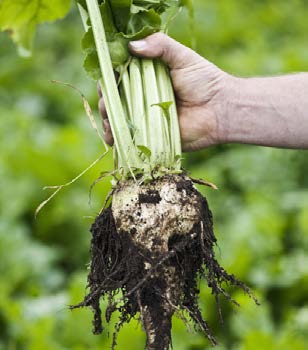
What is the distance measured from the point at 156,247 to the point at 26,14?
1.28 metres

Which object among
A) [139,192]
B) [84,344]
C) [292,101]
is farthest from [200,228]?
[84,344]

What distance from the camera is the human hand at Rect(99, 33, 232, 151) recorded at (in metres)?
2.88

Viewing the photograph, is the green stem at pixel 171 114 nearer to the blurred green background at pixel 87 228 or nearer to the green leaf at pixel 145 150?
the green leaf at pixel 145 150

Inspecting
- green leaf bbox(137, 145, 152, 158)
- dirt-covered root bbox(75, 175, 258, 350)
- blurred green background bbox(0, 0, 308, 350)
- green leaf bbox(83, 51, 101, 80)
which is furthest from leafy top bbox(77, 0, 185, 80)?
blurred green background bbox(0, 0, 308, 350)

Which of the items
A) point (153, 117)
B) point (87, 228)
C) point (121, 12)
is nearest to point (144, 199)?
point (153, 117)

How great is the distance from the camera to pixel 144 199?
2.62m

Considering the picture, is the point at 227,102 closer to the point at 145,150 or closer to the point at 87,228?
the point at 145,150

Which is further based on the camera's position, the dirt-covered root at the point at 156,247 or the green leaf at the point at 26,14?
the green leaf at the point at 26,14

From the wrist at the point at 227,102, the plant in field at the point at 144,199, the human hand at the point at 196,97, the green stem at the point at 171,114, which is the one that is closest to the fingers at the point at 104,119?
the human hand at the point at 196,97

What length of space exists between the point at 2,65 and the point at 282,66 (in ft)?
11.8

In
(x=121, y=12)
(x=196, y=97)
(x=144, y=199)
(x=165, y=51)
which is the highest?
(x=121, y=12)

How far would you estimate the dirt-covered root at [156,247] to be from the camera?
8.54ft

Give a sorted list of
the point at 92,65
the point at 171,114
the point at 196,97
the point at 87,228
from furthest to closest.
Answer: the point at 87,228 < the point at 196,97 < the point at 171,114 < the point at 92,65

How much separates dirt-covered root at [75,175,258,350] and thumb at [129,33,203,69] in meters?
0.48
